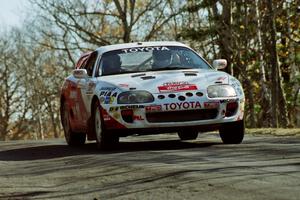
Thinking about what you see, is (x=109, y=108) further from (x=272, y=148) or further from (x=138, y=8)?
(x=138, y=8)

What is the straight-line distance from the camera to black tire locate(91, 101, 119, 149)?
37.0ft

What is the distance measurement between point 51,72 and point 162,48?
5931 cm

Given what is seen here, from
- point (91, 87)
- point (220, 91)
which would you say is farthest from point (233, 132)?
point (91, 87)

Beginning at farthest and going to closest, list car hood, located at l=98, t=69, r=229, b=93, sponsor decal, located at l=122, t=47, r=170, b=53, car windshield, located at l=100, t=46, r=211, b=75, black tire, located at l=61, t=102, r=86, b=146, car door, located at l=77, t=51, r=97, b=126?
black tire, located at l=61, t=102, r=86, b=146, sponsor decal, located at l=122, t=47, r=170, b=53, car windshield, located at l=100, t=46, r=211, b=75, car door, located at l=77, t=51, r=97, b=126, car hood, located at l=98, t=69, r=229, b=93

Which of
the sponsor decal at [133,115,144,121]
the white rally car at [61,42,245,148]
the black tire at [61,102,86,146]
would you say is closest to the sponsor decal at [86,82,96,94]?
the white rally car at [61,42,245,148]

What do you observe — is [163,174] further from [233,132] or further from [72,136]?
[72,136]

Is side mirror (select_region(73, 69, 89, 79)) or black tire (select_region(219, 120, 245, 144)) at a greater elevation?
side mirror (select_region(73, 69, 89, 79))

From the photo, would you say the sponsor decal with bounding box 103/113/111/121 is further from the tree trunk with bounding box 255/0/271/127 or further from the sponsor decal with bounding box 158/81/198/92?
the tree trunk with bounding box 255/0/271/127

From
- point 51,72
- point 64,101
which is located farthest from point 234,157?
point 51,72

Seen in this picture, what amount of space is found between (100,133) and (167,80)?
3.99 ft

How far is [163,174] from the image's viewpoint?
762cm

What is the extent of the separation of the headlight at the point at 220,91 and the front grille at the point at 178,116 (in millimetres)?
210

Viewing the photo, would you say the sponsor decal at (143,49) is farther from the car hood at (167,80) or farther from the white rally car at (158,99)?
the car hood at (167,80)

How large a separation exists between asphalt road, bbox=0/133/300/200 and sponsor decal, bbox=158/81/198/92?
0.78 metres
